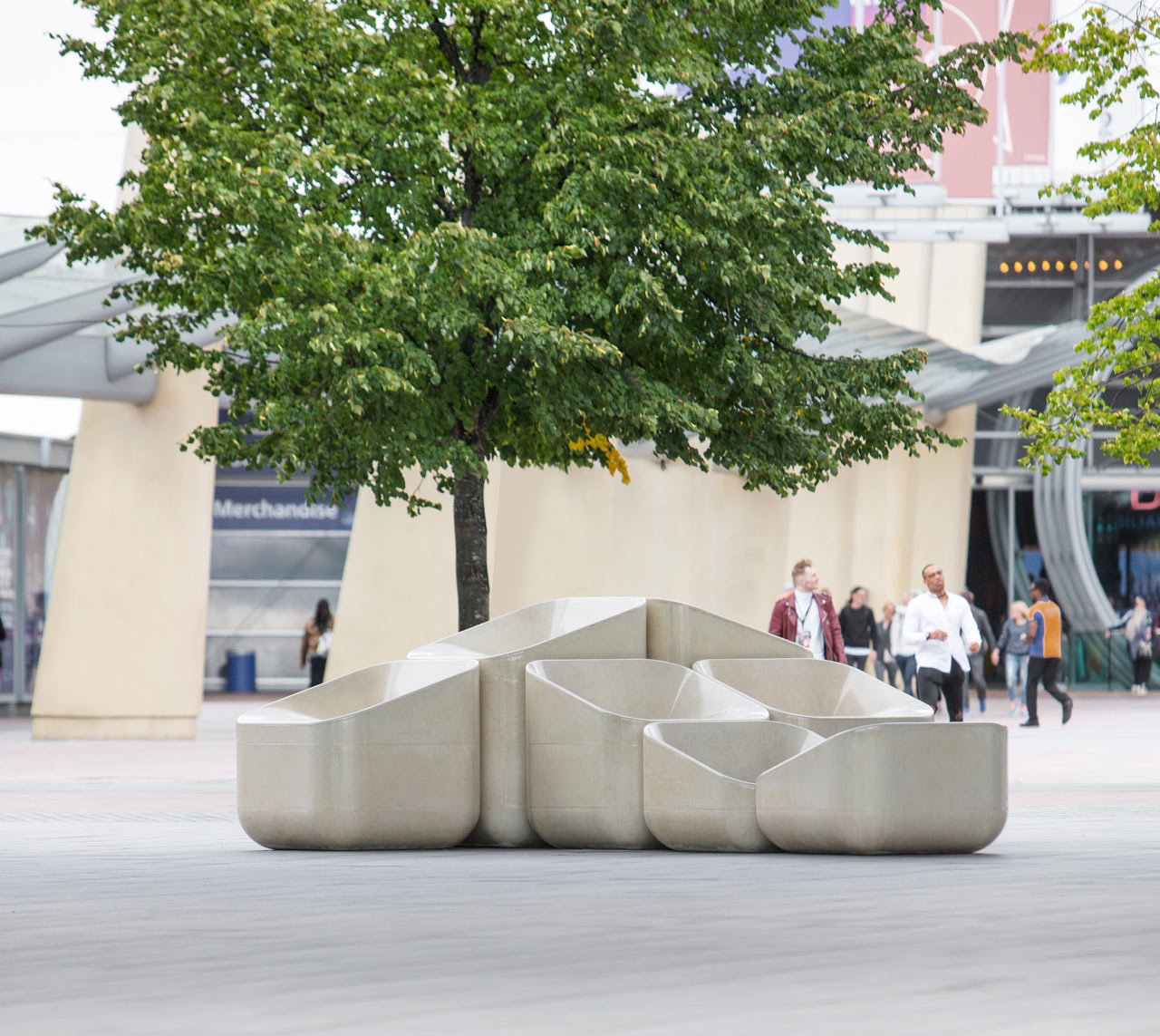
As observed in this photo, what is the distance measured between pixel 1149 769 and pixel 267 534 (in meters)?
26.2

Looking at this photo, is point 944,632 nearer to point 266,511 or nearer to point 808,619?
point 808,619

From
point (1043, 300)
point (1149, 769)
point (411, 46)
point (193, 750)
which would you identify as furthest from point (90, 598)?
point (1043, 300)

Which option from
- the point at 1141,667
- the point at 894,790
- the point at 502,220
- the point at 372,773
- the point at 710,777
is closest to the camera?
the point at 894,790

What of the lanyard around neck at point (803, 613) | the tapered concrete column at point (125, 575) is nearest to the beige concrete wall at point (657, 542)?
the tapered concrete column at point (125, 575)

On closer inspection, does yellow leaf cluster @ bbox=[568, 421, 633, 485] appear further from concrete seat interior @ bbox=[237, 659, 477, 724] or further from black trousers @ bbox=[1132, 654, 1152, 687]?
black trousers @ bbox=[1132, 654, 1152, 687]

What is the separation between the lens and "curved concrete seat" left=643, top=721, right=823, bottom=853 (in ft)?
A: 27.8

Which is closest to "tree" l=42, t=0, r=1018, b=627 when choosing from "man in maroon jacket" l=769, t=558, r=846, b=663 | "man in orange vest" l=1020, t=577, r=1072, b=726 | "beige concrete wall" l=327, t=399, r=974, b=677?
"man in maroon jacket" l=769, t=558, r=846, b=663

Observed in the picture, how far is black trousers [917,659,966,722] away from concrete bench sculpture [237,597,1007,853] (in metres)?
5.18

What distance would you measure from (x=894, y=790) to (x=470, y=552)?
513 centimetres

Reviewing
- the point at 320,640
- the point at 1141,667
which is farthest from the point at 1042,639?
the point at 1141,667

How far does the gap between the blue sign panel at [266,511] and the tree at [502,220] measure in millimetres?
24931

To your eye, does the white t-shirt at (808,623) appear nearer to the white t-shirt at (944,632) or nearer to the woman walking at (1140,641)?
the white t-shirt at (944,632)

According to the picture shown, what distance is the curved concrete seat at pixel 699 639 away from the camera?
971 cm

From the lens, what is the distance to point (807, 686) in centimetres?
984
